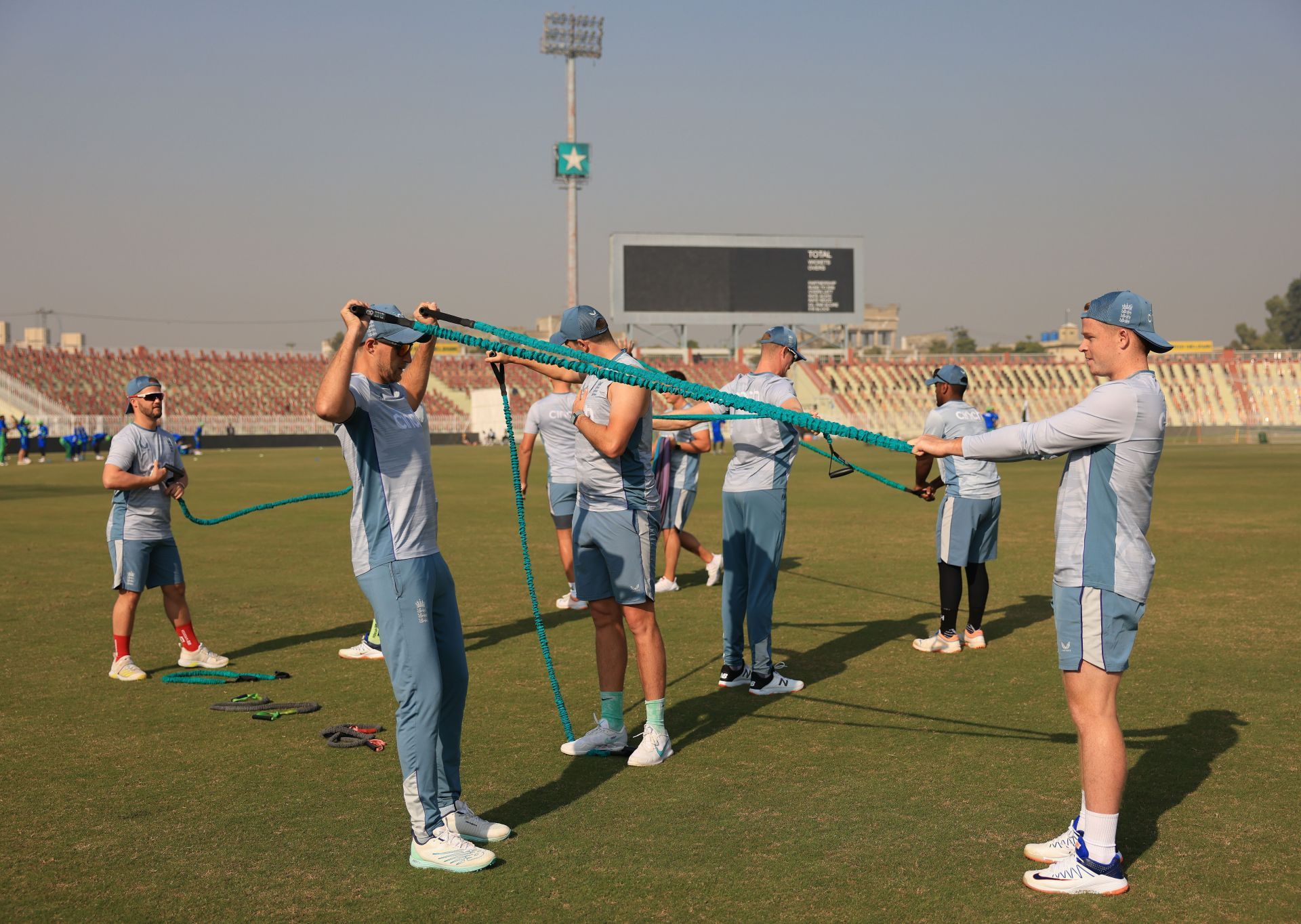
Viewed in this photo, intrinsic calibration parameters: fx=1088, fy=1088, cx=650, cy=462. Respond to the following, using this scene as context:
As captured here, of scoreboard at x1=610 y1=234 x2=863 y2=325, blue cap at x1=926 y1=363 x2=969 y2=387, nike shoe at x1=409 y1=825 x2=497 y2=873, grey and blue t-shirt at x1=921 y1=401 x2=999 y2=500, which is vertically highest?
scoreboard at x1=610 y1=234 x2=863 y2=325

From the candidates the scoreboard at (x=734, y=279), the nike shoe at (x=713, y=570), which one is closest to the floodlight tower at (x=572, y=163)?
the scoreboard at (x=734, y=279)

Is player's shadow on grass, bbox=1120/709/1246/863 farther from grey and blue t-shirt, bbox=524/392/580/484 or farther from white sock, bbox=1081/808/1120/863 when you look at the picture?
grey and blue t-shirt, bbox=524/392/580/484

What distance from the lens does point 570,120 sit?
138ft

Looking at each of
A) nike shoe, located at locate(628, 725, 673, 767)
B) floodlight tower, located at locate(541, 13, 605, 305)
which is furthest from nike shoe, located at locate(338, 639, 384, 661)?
floodlight tower, located at locate(541, 13, 605, 305)

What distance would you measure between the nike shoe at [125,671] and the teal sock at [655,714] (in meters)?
4.12

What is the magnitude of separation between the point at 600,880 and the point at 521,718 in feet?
8.16

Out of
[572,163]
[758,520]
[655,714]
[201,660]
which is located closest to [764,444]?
[758,520]

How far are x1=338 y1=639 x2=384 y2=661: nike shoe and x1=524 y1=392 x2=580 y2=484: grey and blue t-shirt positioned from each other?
2243 millimetres

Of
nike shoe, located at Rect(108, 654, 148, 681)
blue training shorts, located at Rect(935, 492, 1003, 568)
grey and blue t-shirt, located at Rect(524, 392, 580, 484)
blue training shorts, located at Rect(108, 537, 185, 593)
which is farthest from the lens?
grey and blue t-shirt, located at Rect(524, 392, 580, 484)

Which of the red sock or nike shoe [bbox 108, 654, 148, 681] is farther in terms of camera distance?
the red sock

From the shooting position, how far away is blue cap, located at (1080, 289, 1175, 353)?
14.3 feet

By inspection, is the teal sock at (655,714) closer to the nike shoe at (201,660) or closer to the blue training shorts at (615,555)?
the blue training shorts at (615,555)

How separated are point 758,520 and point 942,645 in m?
2.22

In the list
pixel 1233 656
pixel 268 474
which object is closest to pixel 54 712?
pixel 1233 656
